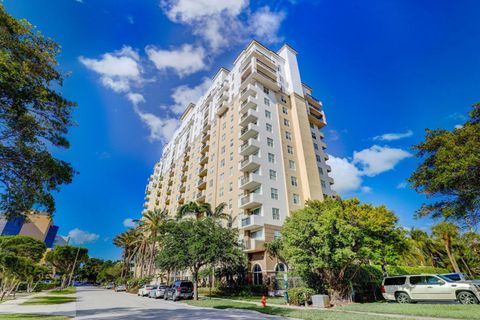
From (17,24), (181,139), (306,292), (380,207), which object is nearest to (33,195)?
(17,24)

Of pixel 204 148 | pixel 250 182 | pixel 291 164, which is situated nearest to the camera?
pixel 250 182

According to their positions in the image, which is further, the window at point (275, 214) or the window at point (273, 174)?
the window at point (273, 174)

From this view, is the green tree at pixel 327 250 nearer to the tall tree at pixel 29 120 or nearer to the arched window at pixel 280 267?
the arched window at pixel 280 267

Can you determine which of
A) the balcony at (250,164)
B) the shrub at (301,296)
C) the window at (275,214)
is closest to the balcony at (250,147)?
the balcony at (250,164)

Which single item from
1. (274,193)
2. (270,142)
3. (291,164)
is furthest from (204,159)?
(274,193)

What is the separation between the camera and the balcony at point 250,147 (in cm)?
3957

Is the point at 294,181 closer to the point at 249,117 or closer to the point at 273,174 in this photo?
the point at 273,174

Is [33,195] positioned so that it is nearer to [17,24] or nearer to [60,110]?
[60,110]

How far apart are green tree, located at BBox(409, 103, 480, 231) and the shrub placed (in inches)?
390

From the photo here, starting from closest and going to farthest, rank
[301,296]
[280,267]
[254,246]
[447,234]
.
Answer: [301,296], [254,246], [280,267], [447,234]

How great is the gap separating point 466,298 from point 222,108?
4555 cm

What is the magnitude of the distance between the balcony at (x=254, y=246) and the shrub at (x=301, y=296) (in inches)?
473

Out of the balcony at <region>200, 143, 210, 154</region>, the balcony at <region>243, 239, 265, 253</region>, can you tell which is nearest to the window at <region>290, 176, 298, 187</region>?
the balcony at <region>243, 239, 265, 253</region>

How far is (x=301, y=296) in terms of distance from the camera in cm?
1875
